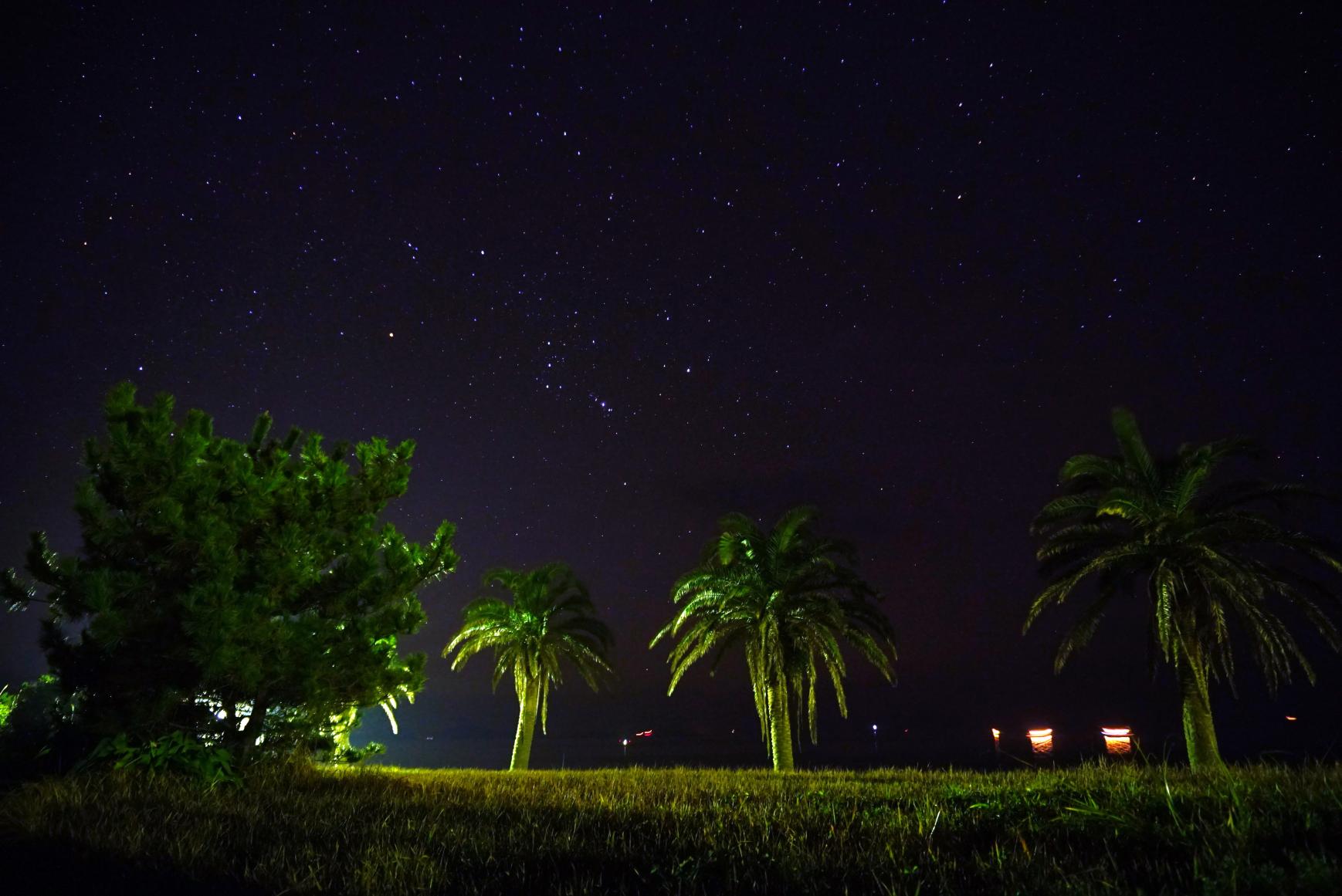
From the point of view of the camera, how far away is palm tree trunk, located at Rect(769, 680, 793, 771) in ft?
77.4

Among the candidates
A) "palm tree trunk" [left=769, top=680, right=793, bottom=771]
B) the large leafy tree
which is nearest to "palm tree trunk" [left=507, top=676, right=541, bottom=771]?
"palm tree trunk" [left=769, top=680, right=793, bottom=771]

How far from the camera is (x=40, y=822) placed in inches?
240

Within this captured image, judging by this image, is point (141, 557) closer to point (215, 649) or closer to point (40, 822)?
point (215, 649)

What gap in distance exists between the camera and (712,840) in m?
5.43

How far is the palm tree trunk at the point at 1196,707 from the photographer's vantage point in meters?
19.3

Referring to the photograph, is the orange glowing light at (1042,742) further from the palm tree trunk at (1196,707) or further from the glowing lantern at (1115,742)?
the palm tree trunk at (1196,707)

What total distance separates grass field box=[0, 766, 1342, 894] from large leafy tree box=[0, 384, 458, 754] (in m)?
1.65

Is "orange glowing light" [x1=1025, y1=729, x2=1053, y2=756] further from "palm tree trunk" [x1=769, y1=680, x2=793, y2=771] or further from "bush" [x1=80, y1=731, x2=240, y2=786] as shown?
"bush" [x1=80, y1=731, x2=240, y2=786]

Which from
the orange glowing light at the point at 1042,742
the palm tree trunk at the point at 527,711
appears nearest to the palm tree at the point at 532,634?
the palm tree trunk at the point at 527,711

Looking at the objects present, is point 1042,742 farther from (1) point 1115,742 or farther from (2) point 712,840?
(2) point 712,840

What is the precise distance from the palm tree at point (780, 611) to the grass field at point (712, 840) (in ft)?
52.1

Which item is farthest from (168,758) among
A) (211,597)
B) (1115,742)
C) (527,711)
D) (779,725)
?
(527,711)

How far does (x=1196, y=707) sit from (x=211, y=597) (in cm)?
2353

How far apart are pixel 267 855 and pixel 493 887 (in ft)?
6.31
